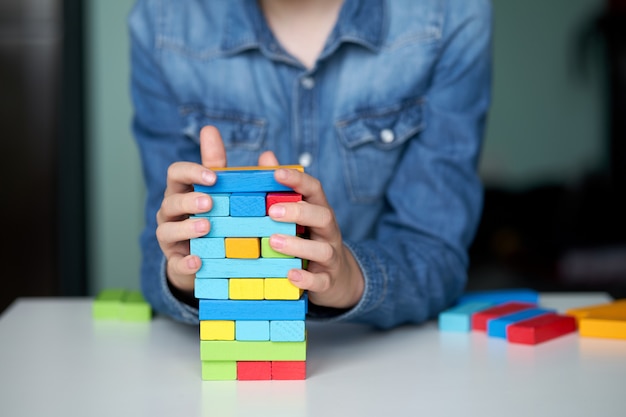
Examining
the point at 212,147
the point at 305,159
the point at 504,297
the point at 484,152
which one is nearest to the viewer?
the point at 212,147

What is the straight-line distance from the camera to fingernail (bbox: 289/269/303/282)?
0.99m

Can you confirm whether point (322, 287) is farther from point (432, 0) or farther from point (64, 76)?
point (64, 76)

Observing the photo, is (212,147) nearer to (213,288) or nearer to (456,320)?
(213,288)

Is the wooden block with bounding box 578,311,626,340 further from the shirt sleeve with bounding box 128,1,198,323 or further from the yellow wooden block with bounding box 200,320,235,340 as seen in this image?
the shirt sleeve with bounding box 128,1,198,323

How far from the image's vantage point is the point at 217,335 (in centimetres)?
101

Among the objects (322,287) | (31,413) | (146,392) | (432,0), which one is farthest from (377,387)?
(432,0)

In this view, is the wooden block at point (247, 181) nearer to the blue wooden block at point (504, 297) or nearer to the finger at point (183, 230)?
the finger at point (183, 230)

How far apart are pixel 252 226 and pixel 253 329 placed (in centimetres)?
13

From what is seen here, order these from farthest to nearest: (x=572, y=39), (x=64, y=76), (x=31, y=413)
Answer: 1. (x=572, y=39)
2. (x=64, y=76)
3. (x=31, y=413)

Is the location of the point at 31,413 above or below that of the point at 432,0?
below

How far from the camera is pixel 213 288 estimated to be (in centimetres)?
100

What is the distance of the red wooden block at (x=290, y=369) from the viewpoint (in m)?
1.01

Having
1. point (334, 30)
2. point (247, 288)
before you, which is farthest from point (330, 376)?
point (334, 30)

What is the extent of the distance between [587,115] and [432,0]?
2.92 m
